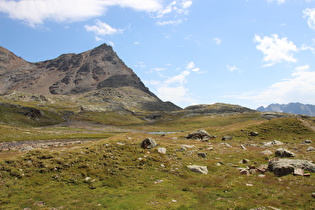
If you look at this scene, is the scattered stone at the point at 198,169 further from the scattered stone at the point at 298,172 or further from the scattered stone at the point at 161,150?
the scattered stone at the point at 298,172

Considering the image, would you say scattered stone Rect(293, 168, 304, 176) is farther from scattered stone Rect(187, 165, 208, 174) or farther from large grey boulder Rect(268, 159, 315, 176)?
scattered stone Rect(187, 165, 208, 174)

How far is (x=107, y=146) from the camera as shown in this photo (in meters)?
32.8

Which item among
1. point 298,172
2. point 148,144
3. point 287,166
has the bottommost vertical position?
point 298,172

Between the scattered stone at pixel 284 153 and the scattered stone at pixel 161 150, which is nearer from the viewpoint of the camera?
the scattered stone at pixel 284 153

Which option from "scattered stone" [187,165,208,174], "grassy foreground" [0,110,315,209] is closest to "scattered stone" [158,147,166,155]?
"grassy foreground" [0,110,315,209]

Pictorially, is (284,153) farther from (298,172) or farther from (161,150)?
(161,150)

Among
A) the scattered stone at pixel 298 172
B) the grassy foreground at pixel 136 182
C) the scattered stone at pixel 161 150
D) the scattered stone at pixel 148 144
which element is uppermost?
the scattered stone at pixel 148 144

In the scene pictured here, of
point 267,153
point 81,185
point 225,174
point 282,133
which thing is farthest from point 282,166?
point 282,133

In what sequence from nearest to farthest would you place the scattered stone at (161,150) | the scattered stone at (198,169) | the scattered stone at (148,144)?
the scattered stone at (198,169) → the scattered stone at (161,150) → the scattered stone at (148,144)

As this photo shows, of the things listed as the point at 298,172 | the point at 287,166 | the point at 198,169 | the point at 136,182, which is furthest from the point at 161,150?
the point at 298,172

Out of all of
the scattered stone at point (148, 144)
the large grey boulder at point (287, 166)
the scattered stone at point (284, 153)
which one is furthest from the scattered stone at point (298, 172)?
the scattered stone at point (148, 144)

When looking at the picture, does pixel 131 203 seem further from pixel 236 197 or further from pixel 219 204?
pixel 236 197

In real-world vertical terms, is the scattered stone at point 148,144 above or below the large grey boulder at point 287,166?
above

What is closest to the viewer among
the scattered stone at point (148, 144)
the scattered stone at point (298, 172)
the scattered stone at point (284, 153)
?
the scattered stone at point (298, 172)
